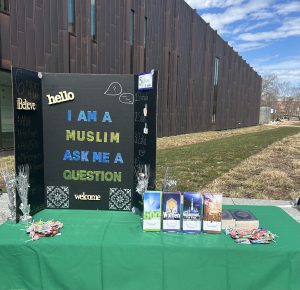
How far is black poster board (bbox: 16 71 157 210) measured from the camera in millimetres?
3127

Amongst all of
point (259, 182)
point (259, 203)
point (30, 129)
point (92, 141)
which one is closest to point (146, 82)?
point (92, 141)

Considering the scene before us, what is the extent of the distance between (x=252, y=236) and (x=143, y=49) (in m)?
17.3

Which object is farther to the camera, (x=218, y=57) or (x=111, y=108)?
(x=218, y=57)

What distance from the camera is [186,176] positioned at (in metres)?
8.64

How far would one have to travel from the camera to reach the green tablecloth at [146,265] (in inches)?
92.9

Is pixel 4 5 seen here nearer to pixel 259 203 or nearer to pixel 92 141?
pixel 92 141

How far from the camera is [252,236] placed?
2510mm

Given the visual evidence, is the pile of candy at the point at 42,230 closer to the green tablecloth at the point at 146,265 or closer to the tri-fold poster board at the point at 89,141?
the green tablecloth at the point at 146,265

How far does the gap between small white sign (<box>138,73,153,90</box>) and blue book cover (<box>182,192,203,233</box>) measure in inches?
41.6

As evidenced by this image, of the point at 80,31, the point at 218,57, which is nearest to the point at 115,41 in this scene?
the point at 80,31

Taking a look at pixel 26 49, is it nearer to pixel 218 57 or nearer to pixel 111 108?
pixel 111 108

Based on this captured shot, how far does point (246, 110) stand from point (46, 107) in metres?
52.0

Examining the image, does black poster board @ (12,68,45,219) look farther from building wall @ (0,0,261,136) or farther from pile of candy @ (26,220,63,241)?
building wall @ (0,0,261,136)

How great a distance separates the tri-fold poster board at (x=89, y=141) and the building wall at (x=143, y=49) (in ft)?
27.9
